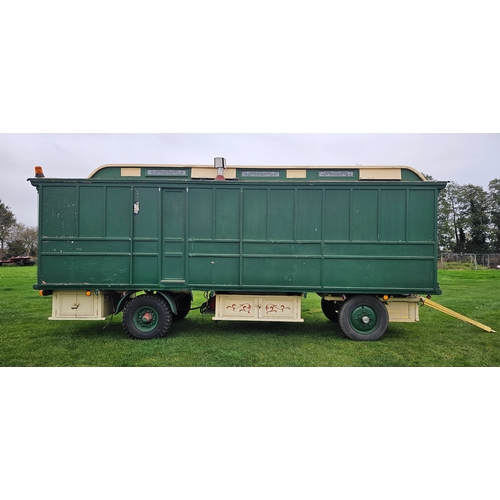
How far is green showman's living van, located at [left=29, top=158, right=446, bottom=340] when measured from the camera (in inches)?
257

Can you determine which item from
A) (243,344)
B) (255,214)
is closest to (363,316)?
(243,344)

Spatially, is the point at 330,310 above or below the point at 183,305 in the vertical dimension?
below

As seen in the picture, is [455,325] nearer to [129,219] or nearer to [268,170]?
[268,170]

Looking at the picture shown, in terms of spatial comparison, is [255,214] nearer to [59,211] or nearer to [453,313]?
[59,211]

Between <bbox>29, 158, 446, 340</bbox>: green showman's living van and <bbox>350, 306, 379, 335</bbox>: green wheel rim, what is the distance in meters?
0.02

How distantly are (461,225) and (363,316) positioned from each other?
25325mm

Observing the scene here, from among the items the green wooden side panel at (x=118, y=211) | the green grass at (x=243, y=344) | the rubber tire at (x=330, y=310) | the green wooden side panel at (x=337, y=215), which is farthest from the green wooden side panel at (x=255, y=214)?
the rubber tire at (x=330, y=310)

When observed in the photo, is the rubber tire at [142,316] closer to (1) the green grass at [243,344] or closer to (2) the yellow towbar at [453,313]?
(1) the green grass at [243,344]

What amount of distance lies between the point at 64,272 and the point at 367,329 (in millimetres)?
6568

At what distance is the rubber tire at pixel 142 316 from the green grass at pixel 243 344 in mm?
252

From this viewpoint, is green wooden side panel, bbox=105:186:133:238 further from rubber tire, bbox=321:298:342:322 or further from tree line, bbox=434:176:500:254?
tree line, bbox=434:176:500:254

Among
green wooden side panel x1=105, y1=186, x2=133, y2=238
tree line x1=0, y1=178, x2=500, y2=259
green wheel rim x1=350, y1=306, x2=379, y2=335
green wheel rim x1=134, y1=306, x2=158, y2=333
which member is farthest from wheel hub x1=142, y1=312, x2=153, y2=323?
tree line x1=0, y1=178, x2=500, y2=259

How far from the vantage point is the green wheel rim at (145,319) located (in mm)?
6656

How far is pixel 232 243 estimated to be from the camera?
664 centimetres
